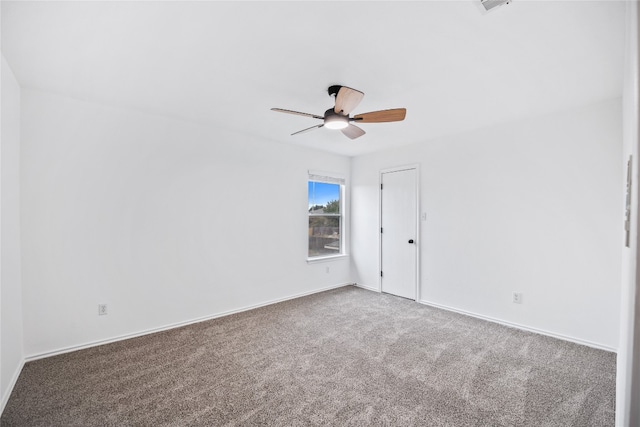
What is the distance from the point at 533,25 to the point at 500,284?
2.88 meters

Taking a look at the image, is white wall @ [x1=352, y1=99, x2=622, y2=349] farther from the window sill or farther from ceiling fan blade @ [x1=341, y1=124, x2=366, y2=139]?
the window sill

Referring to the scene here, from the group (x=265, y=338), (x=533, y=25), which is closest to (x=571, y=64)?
(x=533, y=25)

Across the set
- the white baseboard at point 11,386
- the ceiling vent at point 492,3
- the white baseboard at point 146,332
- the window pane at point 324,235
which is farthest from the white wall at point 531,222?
the white baseboard at point 11,386

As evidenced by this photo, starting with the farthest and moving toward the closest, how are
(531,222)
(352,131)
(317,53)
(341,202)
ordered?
(341,202)
(531,222)
(352,131)
(317,53)

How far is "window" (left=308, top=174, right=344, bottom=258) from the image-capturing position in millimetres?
4945

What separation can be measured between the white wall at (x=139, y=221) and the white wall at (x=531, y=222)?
7.65 feet

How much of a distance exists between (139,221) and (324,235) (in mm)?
2910

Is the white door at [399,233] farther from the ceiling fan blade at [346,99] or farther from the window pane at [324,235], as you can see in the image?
the ceiling fan blade at [346,99]

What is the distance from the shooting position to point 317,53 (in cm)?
202

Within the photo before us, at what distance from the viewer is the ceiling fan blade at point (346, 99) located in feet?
7.07

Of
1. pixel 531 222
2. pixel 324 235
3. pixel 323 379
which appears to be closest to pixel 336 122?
pixel 323 379

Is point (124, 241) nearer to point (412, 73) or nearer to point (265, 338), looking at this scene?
point (265, 338)

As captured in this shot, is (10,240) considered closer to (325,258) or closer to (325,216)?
(325,258)

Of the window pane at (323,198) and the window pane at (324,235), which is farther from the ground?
the window pane at (323,198)
